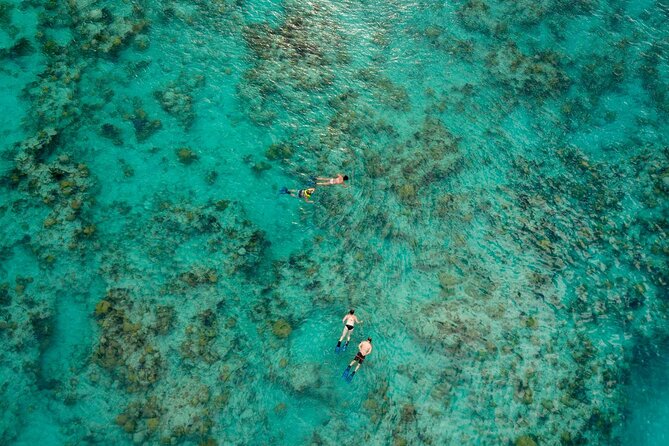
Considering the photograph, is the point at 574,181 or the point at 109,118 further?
the point at 574,181

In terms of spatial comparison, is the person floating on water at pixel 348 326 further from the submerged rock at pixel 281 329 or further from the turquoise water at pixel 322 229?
the submerged rock at pixel 281 329

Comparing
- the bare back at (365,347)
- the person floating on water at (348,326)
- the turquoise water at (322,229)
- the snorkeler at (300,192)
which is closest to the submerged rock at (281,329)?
the turquoise water at (322,229)

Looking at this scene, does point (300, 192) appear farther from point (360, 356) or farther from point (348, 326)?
point (360, 356)

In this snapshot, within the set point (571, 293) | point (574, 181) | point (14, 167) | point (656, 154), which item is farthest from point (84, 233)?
point (656, 154)

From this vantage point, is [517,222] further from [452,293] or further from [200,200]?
[200,200]

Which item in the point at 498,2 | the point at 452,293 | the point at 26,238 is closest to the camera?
the point at 26,238

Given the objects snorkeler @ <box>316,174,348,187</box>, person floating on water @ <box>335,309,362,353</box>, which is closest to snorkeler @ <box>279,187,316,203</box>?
snorkeler @ <box>316,174,348,187</box>

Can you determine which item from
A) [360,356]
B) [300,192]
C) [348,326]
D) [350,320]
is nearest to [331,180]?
[300,192]
